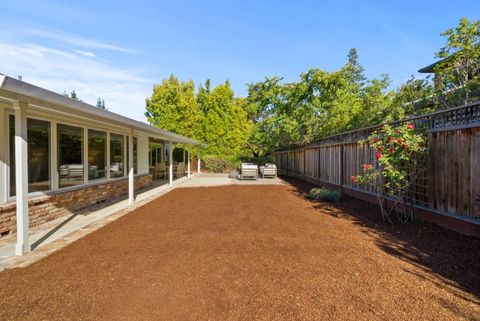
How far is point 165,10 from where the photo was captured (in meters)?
9.80

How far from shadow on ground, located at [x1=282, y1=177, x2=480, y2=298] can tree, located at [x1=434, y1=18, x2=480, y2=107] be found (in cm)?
680

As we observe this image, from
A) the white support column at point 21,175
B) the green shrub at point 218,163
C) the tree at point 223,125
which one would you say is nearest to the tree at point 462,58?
the white support column at point 21,175

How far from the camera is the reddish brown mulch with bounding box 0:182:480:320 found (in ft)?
7.78

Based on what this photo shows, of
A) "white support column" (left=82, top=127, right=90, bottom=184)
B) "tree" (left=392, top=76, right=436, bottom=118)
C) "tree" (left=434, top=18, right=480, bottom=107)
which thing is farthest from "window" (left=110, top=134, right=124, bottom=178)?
"tree" (left=434, top=18, right=480, bottom=107)

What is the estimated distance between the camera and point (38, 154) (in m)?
5.60

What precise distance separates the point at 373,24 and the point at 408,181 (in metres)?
10.1

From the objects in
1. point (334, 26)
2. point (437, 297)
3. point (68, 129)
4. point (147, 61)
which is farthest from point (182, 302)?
point (147, 61)

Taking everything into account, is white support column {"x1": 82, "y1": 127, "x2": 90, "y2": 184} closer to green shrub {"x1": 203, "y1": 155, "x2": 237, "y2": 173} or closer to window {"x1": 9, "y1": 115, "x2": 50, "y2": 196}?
window {"x1": 9, "y1": 115, "x2": 50, "y2": 196}

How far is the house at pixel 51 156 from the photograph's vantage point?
3.72 metres

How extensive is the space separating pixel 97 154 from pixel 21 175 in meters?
4.33

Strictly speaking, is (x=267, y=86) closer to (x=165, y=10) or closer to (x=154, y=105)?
(x=165, y=10)

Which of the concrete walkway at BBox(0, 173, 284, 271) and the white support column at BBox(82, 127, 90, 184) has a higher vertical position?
the white support column at BBox(82, 127, 90, 184)

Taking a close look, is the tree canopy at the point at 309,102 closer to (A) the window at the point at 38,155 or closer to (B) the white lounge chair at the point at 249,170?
(B) the white lounge chair at the point at 249,170

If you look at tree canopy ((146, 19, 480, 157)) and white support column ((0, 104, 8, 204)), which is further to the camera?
tree canopy ((146, 19, 480, 157))
